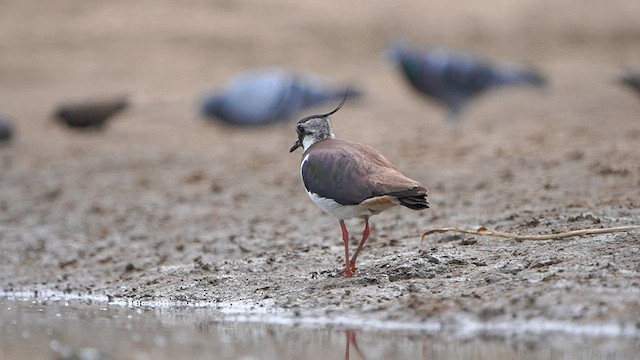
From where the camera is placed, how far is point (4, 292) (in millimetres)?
7852

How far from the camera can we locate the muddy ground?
6.51 meters

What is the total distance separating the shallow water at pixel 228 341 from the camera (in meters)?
5.11

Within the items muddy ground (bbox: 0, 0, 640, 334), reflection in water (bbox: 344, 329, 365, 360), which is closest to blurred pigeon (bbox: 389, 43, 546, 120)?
muddy ground (bbox: 0, 0, 640, 334)

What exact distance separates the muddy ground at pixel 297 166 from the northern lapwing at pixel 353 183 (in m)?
0.43

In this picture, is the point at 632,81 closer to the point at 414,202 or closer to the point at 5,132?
the point at 5,132

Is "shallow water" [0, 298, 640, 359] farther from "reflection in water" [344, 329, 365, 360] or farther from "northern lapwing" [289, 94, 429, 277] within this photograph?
"northern lapwing" [289, 94, 429, 277]

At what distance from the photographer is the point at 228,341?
5.61 meters

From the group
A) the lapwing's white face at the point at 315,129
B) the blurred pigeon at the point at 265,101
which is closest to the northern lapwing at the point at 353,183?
the lapwing's white face at the point at 315,129

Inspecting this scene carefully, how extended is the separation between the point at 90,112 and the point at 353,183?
9366 mm

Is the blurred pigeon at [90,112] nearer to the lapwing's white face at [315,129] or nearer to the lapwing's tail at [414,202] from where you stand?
the lapwing's white face at [315,129]

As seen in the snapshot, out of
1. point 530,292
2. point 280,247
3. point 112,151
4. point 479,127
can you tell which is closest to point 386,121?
point 479,127

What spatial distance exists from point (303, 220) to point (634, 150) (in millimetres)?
3053

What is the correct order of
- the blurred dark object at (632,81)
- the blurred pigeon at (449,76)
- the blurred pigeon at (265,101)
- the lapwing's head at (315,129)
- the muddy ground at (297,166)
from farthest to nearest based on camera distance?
the blurred pigeon at (265,101)
the blurred pigeon at (449,76)
the blurred dark object at (632,81)
the lapwing's head at (315,129)
the muddy ground at (297,166)

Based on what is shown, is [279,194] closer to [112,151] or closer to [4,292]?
[4,292]
